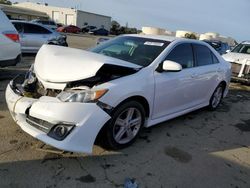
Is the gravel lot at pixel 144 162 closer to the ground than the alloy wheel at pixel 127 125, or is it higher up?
closer to the ground

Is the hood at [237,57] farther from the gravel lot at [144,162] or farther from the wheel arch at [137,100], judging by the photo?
the wheel arch at [137,100]

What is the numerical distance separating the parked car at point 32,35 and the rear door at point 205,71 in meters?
8.04

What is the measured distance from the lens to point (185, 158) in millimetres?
4012

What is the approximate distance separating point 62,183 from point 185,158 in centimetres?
178

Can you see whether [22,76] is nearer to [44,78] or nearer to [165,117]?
[44,78]

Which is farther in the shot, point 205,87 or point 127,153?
point 205,87

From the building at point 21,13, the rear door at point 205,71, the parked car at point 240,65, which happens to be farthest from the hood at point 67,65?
the building at point 21,13

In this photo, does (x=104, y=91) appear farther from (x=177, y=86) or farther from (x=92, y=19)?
(x=92, y=19)

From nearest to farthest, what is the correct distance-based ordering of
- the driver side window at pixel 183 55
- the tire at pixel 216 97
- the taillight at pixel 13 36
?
1. the driver side window at pixel 183 55
2. the tire at pixel 216 97
3. the taillight at pixel 13 36

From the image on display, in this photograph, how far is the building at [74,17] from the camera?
6525 centimetres

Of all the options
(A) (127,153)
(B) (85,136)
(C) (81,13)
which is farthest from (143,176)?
(C) (81,13)

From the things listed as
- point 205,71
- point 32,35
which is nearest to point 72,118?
point 205,71

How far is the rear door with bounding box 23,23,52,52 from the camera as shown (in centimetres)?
1156

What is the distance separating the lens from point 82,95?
3.37 meters
